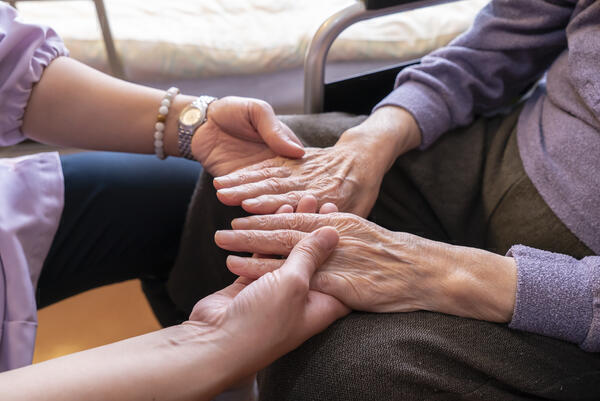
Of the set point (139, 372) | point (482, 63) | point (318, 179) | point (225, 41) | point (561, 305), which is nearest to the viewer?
point (139, 372)

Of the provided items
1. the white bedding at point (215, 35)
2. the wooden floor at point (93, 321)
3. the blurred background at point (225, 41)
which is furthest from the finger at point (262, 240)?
the white bedding at point (215, 35)

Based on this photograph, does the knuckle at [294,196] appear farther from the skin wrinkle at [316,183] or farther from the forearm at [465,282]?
the forearm at [465,282]

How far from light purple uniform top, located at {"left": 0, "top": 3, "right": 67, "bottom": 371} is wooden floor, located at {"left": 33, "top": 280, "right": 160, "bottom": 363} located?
2.44 ft

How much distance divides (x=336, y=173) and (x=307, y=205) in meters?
0.11

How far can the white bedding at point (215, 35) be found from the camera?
181 centimetres

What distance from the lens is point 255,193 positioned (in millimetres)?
844

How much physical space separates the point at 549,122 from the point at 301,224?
1.78 ft

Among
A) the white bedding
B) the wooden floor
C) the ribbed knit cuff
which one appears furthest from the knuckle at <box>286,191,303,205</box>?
the white bedding

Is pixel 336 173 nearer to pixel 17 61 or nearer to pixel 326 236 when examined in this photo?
pixel 326 236

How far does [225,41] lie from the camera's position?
1913 mm

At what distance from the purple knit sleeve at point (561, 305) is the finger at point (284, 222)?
1.05 feet

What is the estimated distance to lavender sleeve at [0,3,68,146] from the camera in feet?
2.70

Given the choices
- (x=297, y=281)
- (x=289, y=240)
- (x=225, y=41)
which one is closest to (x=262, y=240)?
(x=289, y=240)

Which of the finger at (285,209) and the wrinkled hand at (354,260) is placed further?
the finger at (285,209)
